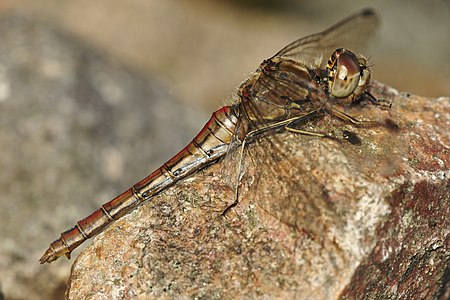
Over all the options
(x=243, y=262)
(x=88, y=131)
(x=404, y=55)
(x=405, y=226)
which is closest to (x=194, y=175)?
(x=243, y=262)

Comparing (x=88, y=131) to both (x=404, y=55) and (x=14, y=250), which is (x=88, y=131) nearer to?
(x=14, y=250)

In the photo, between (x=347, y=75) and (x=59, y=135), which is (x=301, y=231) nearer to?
(x=347, y=75)

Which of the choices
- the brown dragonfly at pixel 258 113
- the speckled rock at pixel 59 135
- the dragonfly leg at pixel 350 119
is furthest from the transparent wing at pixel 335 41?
the speckled rock at pixel 59 135

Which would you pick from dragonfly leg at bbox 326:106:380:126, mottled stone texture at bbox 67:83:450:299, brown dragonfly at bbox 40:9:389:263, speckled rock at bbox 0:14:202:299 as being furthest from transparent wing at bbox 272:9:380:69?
speckled rock at bbox 0:14:202:299

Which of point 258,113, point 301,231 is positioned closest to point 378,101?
point 258,113


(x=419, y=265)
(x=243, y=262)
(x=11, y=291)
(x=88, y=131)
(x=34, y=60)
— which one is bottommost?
(x=419, y=265)

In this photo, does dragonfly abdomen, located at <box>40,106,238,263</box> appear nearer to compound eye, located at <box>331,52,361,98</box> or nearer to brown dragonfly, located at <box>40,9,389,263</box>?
brown dragonfly, located at <box>40,9,389,263</box>
